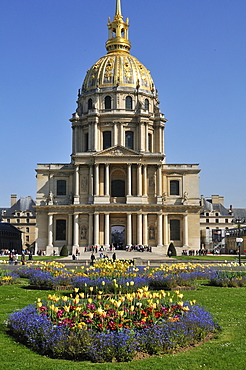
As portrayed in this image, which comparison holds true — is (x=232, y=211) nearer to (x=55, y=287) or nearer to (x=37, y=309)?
(x=55, y=287)

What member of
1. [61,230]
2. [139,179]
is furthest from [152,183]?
[61,230]

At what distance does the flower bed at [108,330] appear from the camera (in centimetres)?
1169

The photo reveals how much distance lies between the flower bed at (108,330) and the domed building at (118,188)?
6490 centimetres

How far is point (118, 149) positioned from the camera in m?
81.1

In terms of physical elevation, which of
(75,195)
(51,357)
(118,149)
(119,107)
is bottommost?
(51,357)

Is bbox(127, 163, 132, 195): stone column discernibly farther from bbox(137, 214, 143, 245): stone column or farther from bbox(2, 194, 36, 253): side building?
bbox(2, 194, 36, 253): side building

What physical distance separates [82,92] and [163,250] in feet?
113

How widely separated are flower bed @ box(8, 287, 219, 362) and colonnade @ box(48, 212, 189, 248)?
212ft

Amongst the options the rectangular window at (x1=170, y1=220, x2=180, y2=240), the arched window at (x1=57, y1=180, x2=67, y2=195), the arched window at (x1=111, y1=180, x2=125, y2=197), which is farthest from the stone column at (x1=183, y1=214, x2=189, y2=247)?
the arched window at (x1=57, y1=180, x2=67, y2=195)

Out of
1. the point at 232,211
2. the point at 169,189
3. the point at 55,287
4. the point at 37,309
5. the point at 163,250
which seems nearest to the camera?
the point at 37,309

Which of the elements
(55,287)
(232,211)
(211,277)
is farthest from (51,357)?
(232,211)

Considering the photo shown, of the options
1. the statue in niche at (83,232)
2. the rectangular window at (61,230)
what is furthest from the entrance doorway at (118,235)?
the rectangular window at (61,230)

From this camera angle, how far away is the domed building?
79.9 m

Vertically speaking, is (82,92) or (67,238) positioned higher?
(82,92)
